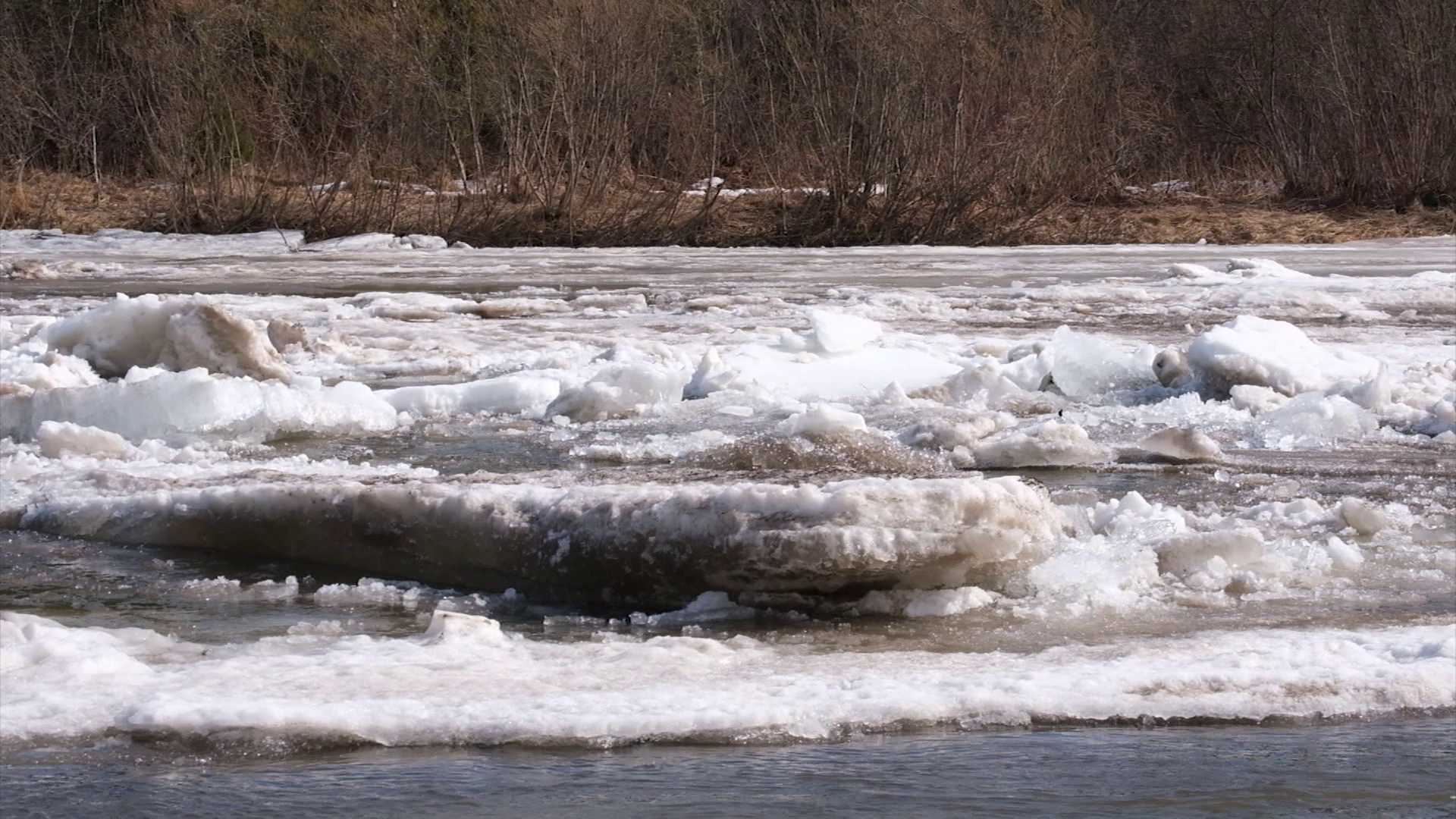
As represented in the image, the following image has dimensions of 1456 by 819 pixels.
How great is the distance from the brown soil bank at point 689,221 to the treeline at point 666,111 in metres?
0.04

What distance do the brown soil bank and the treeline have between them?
0.04 meters

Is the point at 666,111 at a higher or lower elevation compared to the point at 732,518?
higher

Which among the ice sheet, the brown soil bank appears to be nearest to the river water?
the ice sheet

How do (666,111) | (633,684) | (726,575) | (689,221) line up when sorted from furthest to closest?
(666,111) → (689,221) → (726,575) → (633,684)

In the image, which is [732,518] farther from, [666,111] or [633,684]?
[666,111]

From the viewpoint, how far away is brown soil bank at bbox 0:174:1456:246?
18.0 metres

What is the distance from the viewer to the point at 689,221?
18.2m

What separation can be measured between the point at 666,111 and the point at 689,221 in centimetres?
189

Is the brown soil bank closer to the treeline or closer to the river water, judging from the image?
the treeline

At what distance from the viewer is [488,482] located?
516 centimetres

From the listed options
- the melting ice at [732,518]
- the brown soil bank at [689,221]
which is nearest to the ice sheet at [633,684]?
the melting ice at [732,518]

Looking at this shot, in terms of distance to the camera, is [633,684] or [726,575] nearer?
[633,684]

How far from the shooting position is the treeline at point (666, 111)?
706 inches

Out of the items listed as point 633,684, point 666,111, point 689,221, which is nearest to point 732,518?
point 633,684
